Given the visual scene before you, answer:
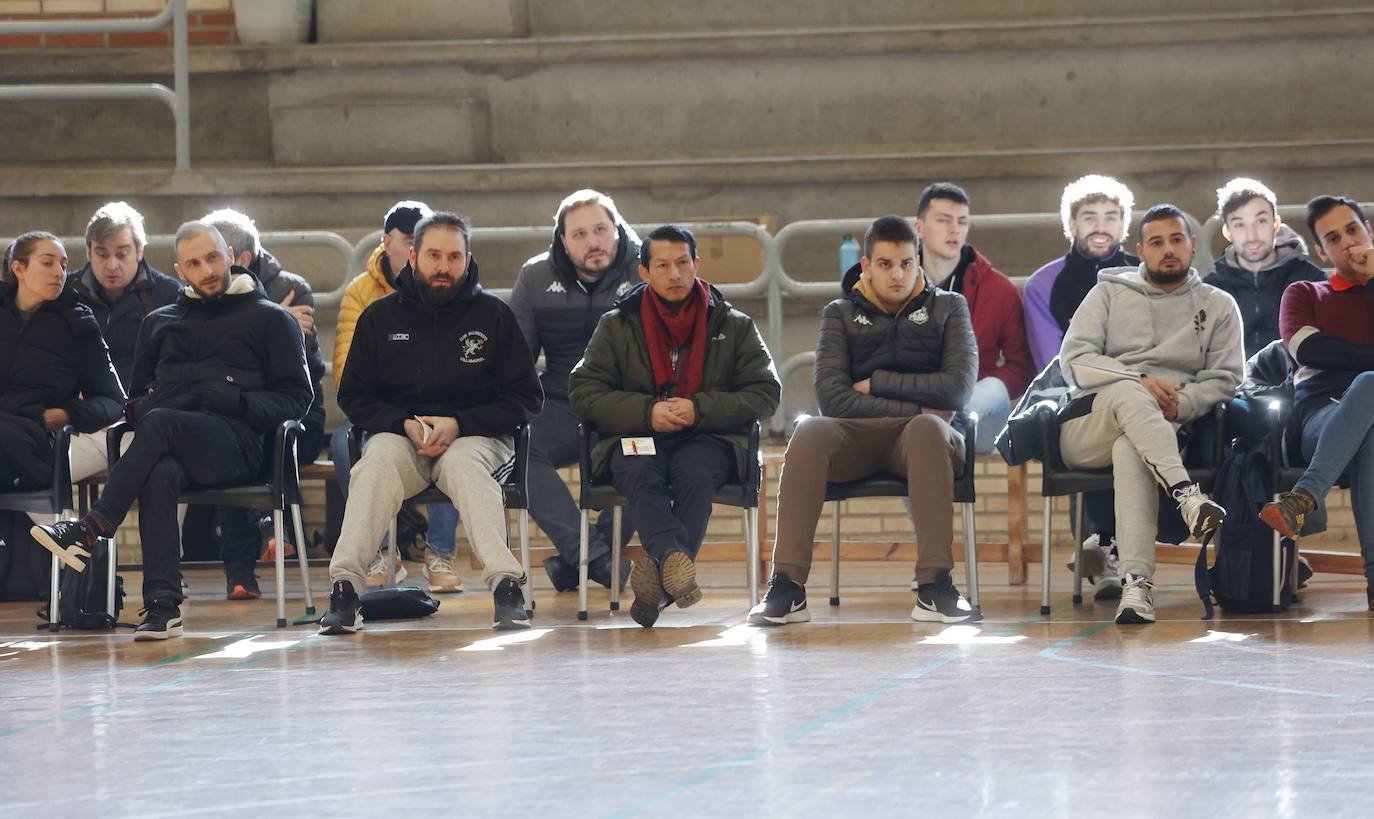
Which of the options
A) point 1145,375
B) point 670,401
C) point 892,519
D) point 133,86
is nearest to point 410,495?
point 670,401

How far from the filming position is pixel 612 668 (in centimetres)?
432

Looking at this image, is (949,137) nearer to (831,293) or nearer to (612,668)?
(831,293)

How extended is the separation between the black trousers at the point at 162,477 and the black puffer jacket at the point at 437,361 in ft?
1.44

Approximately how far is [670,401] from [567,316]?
901mm

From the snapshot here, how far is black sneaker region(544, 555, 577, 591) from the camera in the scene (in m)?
6.27

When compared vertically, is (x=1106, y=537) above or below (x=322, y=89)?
below

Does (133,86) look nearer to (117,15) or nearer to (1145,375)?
(117,15)

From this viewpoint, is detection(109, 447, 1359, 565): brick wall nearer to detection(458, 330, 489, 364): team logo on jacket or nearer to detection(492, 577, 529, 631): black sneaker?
detection(458, 330, 489, 364): team logo on jacket

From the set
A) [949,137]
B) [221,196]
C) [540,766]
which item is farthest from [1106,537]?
[221,196]

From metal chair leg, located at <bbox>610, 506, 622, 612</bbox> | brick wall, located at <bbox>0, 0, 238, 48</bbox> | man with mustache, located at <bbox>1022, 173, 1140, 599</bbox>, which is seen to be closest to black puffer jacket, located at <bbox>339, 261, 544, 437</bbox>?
metal chair leg, located at <bbox>610, 506, 622, 612</bbox>

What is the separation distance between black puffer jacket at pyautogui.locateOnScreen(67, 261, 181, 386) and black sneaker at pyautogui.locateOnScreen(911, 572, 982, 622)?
117 inches

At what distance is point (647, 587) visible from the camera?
16.7 ft

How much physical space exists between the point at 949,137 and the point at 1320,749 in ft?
22.2

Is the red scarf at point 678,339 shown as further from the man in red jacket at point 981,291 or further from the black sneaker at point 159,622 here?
the black sneaker at point 159,622
